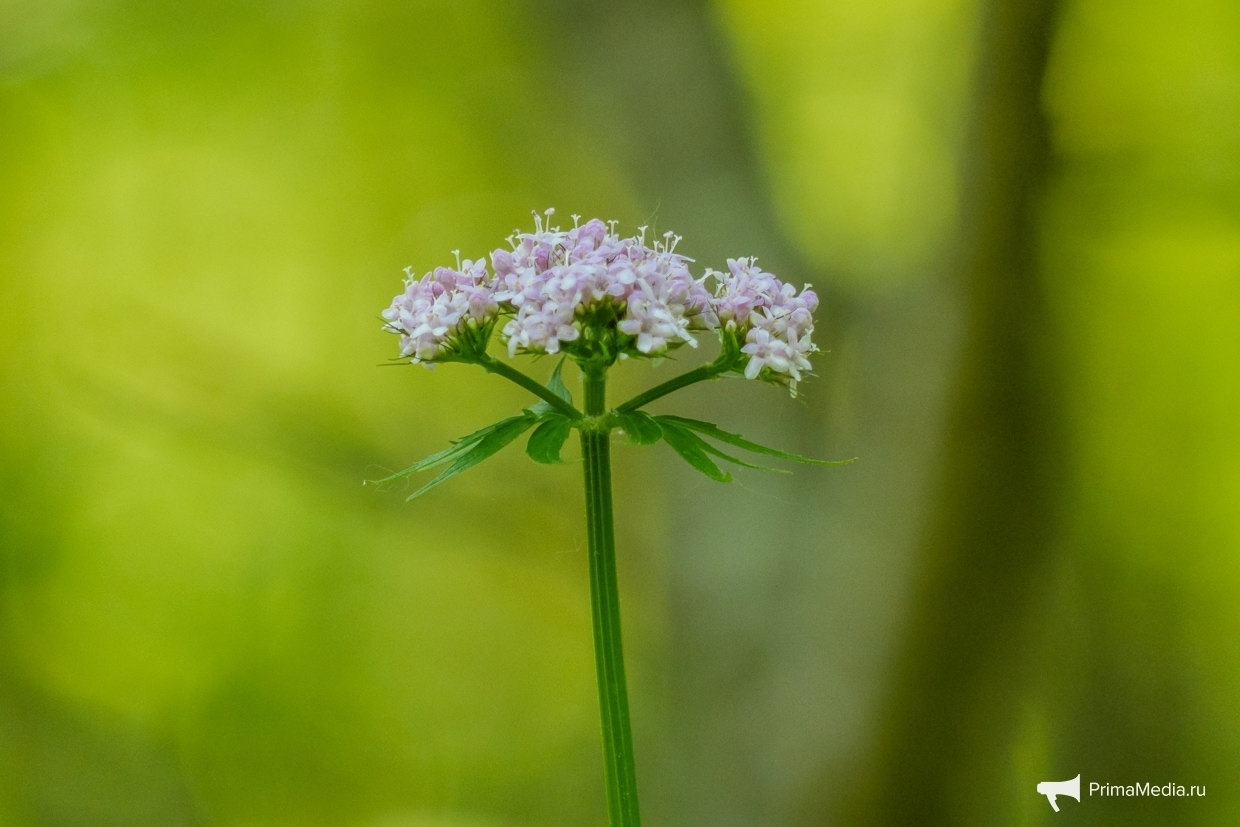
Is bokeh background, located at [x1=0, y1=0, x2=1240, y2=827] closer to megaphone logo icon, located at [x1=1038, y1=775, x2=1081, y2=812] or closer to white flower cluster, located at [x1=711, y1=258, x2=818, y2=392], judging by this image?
megaphone logo icon, located at [x1=1038, y1=775, x2=1081, y2=812]

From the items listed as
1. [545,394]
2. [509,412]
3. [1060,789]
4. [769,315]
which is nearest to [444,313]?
[545,394]

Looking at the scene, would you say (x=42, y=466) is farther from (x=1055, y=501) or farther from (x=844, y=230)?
(x=1055, y=501)

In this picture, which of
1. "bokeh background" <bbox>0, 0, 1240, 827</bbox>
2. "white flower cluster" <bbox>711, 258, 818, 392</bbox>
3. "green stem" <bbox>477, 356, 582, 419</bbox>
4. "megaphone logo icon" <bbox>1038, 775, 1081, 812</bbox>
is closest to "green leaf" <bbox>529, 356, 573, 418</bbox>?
"green stem" <bbox>477, 356, 582, 419</bbox>

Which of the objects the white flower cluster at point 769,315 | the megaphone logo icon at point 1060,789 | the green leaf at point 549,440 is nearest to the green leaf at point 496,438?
the green leaf at point 549,440

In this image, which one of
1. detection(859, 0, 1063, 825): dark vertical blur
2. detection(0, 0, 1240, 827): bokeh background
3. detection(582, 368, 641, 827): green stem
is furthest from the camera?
detection(0, 0, 1240, 827): bokeh background

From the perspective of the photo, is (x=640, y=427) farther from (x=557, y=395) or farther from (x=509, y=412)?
(x=509, y=412)
